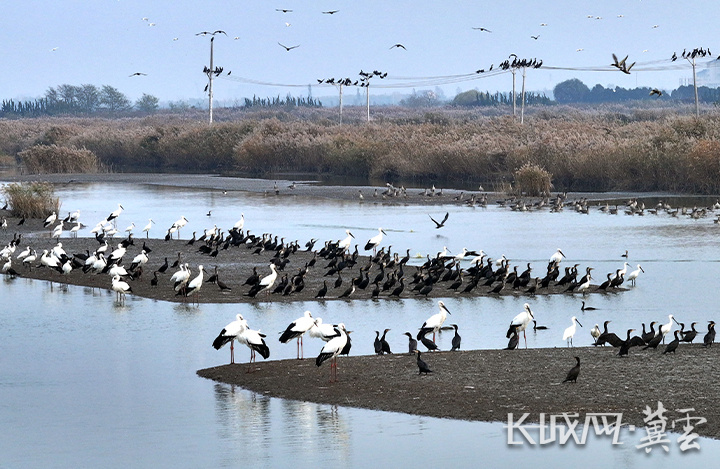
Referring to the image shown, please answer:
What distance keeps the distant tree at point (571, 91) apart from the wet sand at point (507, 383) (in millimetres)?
177329

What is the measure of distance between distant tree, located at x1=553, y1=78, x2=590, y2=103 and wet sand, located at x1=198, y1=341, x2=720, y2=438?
582ft

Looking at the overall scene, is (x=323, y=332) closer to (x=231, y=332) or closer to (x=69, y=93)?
(x=231, y=332)

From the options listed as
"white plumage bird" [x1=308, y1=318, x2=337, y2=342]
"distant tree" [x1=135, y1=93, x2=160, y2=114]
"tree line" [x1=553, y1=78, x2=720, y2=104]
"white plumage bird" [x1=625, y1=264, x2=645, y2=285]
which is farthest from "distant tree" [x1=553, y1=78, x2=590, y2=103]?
"white plumage bird" [x1=308, y1=318, x2=337, y2=342]

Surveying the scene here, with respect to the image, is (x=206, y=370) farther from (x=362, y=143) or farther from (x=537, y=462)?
(x=362, y=143)

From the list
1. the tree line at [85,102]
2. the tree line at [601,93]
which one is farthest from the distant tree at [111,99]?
the tree line at [601,93]

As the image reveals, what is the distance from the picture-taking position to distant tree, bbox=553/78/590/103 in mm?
188375

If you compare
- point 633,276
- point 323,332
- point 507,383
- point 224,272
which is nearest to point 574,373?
point 507,383

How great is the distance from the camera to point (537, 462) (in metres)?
10.2

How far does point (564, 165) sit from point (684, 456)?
39.0m

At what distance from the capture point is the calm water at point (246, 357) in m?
10.4

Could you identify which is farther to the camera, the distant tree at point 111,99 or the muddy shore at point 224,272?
the distant tree at point 111,99

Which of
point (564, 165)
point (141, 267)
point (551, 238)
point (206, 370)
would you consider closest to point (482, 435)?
point (206, 370)

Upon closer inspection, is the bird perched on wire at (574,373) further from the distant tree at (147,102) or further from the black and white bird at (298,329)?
the distant tree at (147,102)

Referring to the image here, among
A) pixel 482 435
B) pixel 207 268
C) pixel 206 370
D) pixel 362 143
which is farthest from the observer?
pixel 362 143
